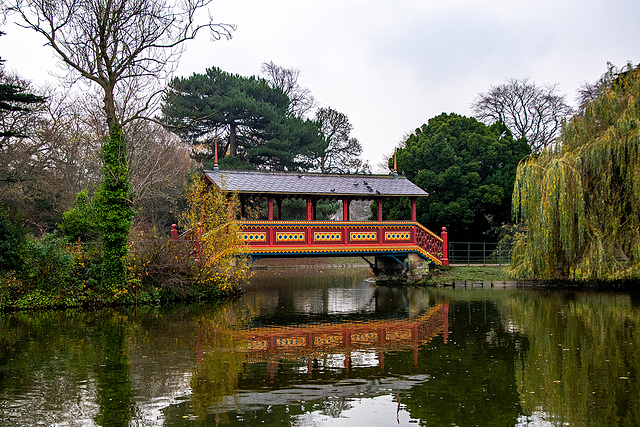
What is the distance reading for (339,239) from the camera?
2462cm

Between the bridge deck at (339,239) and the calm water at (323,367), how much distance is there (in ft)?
20.4

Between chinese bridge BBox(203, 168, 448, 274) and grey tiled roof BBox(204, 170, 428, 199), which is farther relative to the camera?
grey tiled roof BBox(204, 170, 428, 199)

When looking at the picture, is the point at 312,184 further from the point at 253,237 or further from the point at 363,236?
the point at 253,237

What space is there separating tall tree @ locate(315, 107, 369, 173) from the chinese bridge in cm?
2106

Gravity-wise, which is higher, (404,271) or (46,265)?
(46,265)

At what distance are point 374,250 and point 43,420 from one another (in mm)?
19251

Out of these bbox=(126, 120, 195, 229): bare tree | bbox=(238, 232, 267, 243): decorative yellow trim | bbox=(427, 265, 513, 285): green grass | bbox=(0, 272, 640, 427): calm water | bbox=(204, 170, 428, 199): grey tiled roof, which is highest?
bbox=(126, 120, 195, 229): bare tree

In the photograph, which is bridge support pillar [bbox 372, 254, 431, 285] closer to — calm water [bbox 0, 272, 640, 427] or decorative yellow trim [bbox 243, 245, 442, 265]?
decorative yellow trim [bbox 243, 245, 442, 265]

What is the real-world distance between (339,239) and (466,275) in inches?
238

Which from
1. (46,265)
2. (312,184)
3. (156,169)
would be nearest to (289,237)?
(312,184)

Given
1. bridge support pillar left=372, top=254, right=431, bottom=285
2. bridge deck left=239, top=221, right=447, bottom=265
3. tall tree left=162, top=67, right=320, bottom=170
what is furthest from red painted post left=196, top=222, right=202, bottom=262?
tall tree left=162, top=67, right=320, bottom=170

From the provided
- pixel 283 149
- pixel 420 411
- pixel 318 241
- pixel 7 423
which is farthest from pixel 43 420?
pixel 283 149

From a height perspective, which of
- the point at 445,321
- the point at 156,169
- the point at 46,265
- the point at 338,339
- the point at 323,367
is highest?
the point at 156,169

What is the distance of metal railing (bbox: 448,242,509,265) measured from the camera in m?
30.6
